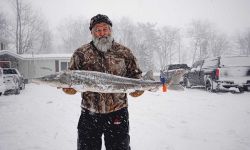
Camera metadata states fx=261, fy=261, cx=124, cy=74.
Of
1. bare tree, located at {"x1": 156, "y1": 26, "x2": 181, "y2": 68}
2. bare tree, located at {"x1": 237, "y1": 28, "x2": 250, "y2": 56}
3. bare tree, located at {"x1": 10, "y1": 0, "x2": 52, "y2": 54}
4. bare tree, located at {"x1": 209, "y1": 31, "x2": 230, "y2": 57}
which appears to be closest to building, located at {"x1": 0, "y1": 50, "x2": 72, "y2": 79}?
bare tree, located at {"x1": 10, "y1": 0, "x2": 52, "y2": 54}

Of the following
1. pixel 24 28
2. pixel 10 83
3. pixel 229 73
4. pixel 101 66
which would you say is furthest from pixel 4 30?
pixel 101 66

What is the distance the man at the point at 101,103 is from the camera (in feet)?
11.0

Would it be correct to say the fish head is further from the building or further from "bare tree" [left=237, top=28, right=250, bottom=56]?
"bare tree" [left=237, top=28, right=250, bottom=56]

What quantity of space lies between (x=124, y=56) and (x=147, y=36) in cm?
7163

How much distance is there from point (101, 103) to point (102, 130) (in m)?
0.37

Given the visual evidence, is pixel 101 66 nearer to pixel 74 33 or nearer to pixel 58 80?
pixel 58 80

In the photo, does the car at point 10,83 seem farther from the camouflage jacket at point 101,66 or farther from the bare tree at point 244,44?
the bare tree at point 244,44

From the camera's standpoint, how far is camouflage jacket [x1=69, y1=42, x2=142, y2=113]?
11.0ft

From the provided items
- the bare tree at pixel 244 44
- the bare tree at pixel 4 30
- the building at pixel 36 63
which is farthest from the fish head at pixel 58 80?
the bare tree at pixel 244 44

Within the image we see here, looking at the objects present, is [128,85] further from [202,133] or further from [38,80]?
[202,133]

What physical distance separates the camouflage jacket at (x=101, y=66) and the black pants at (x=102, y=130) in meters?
0.10

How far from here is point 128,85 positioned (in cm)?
329

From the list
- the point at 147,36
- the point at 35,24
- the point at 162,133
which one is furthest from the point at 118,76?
the point at 147,36

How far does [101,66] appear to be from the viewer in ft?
11.2
